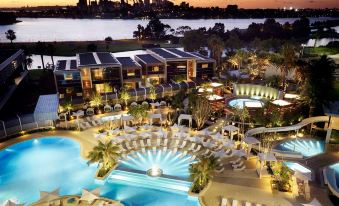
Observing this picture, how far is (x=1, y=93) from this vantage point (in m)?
38.6

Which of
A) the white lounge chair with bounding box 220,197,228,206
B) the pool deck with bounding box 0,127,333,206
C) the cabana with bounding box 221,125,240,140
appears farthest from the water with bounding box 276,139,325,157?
the white lounge chair with bounding box 220,197,228,206

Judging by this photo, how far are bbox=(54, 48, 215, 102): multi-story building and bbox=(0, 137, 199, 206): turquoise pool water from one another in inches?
634

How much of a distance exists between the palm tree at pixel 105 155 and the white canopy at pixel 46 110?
11.5 meters

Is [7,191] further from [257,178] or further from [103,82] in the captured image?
[103,82]

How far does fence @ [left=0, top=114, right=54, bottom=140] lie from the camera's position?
1104 inches

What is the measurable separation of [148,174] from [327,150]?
16.2 meters

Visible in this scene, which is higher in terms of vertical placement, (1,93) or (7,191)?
(1,93)

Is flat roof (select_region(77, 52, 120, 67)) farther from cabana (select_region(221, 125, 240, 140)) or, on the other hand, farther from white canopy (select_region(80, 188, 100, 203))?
white canopy (select_region(80, 188, 100, 203))

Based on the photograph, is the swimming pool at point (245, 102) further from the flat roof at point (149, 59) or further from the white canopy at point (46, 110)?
the white canopy at point (46, 110)

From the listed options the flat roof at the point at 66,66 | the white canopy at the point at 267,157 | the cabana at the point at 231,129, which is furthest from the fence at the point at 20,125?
the white canopy at the point at 267,157

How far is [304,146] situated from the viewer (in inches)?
1014

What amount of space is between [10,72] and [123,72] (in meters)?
18.3

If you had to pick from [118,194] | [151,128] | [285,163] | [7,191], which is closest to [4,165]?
[7,191]

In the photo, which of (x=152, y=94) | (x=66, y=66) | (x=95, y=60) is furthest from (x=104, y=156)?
(x=95, y=60)
